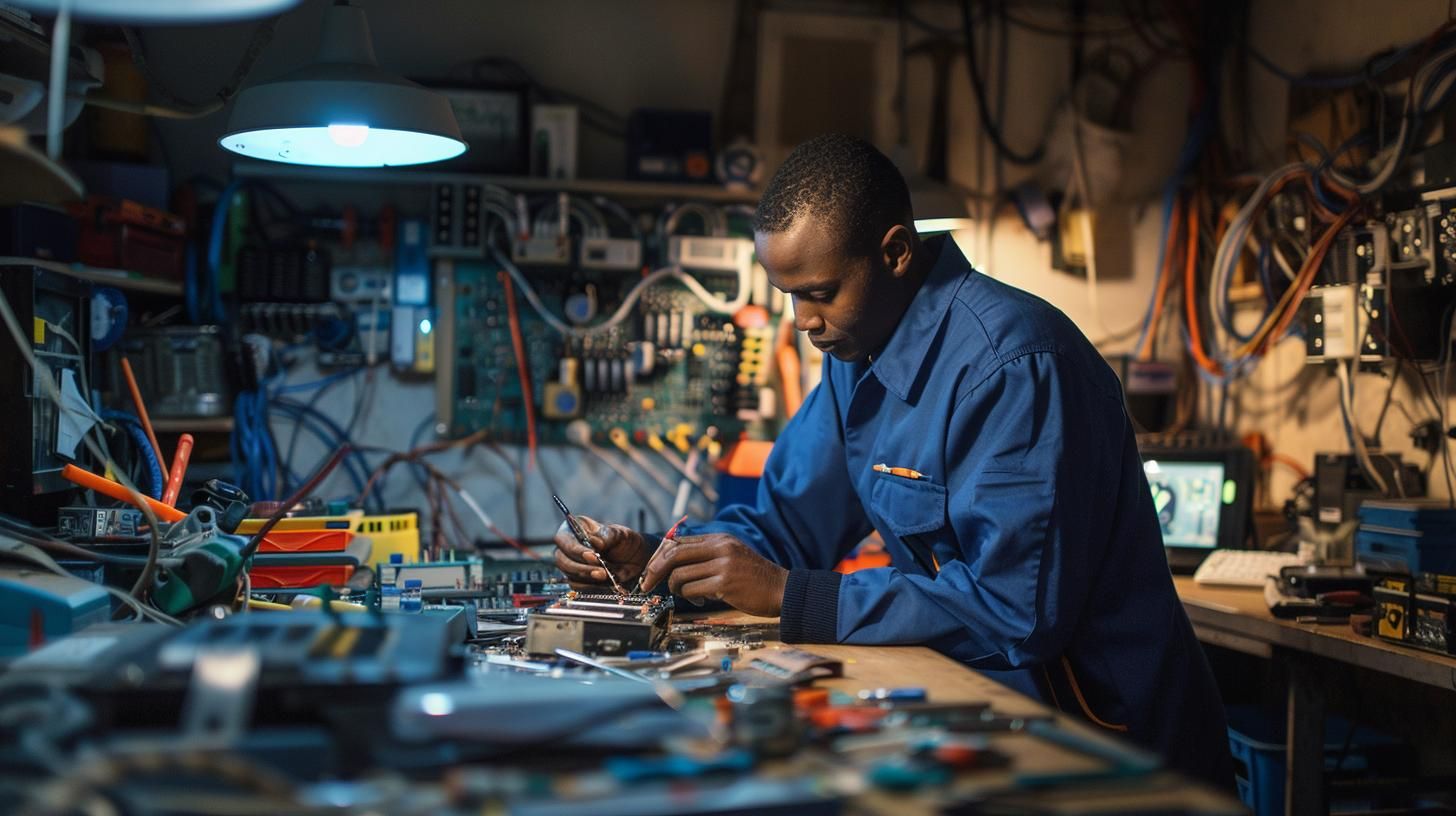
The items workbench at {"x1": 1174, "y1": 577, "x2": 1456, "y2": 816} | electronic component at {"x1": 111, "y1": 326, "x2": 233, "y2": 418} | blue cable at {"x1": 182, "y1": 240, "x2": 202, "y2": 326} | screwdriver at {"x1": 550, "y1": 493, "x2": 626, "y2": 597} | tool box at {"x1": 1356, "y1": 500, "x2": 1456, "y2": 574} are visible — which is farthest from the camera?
blue cable at {"x1": 182, "y1": 240, "x2": 202, "y2": 326}

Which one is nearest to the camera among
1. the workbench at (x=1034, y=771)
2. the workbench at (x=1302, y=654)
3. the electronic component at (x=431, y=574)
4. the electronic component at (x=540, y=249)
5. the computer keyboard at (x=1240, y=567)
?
the workbench at (x=1034, y=771)

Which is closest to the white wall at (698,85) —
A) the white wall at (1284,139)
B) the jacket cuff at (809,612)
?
the white wall at (1284,139)

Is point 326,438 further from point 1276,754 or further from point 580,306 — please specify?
point 1276,754

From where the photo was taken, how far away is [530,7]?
13.0 ft

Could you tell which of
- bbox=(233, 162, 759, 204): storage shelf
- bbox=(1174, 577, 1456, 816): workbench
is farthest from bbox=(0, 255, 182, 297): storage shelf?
bbox=(1174, 577, 1456, 816): workbench

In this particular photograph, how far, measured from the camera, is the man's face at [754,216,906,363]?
1866 millimetres

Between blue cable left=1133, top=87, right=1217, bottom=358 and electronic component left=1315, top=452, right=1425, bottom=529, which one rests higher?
blue cable left=1133, top=87, right=1217, bottom=358

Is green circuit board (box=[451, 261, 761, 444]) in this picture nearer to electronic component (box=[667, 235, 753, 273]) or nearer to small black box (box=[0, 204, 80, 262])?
electronic component (box=[667, 235, 753, 273])

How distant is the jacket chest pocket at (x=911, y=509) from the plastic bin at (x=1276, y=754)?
149cm

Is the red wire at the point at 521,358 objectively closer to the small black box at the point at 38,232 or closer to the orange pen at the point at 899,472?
the small black box at the point at 38,232

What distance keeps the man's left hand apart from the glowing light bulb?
882 millimetres

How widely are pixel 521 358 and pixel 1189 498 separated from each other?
2096 millimetres

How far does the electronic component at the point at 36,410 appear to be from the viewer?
1.91m

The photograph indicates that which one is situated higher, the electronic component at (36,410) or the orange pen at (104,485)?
the electronic component at (36,410)
